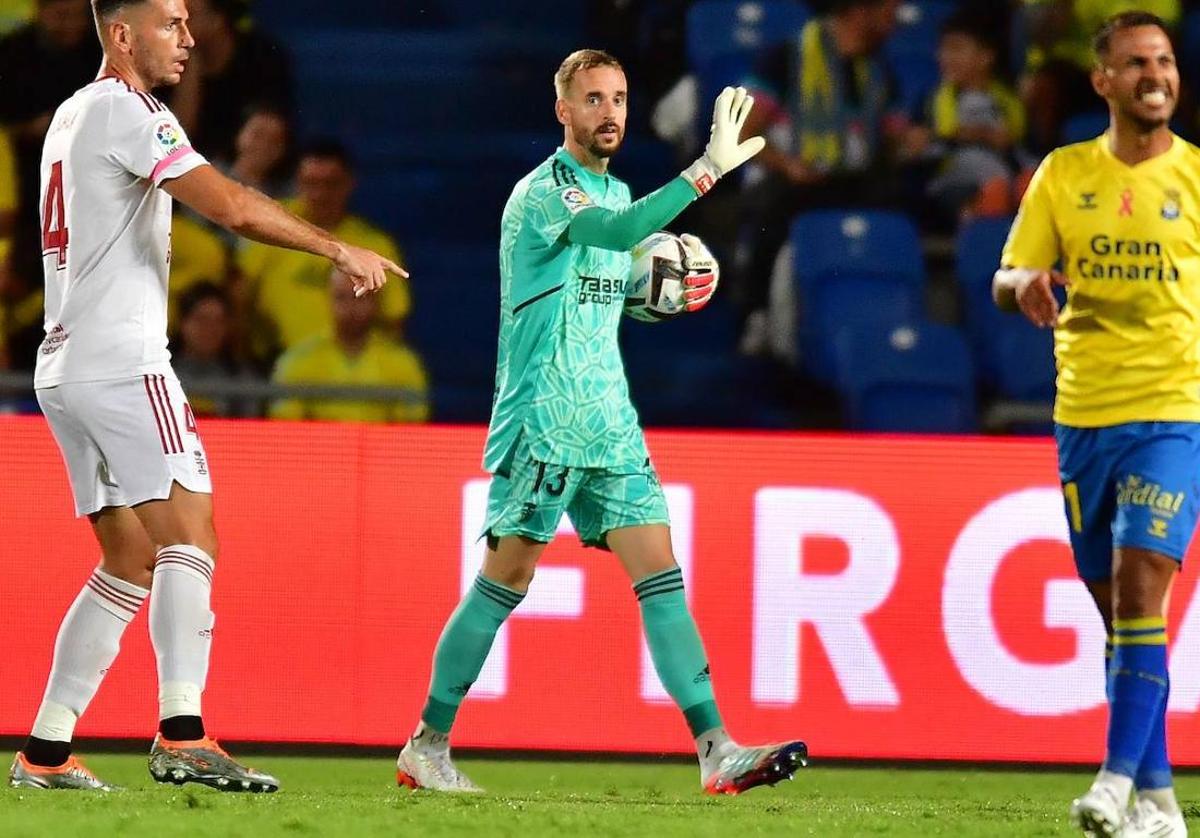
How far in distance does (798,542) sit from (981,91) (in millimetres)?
3898

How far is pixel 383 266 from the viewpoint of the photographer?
4828mm

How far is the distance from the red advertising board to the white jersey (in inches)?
77.2

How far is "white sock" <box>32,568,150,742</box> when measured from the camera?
5188mm

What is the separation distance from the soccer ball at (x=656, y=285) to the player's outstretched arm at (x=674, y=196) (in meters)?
0.39

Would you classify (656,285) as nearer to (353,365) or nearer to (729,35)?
(353,365)

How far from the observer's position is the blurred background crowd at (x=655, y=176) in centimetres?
897

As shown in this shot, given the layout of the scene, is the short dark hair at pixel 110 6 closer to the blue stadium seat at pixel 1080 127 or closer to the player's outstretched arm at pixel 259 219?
the player's outstretched arm at pixel 259 219

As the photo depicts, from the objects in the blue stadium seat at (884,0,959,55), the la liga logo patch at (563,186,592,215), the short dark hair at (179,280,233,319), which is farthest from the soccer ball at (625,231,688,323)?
the blue stadium seat at (884,0,959,55)

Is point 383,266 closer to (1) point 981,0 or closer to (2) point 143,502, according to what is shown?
(2) point 143,502

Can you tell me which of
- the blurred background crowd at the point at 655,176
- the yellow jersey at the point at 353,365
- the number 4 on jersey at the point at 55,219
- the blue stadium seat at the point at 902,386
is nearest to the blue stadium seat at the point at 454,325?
the blurred background crowd at the point at 655,176

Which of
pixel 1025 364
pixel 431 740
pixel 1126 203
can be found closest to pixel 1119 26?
pixel 1126 203

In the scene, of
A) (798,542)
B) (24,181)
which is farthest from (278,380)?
(798,542)

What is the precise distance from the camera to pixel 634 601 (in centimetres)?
693

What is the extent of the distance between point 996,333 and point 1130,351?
4.62 meters
